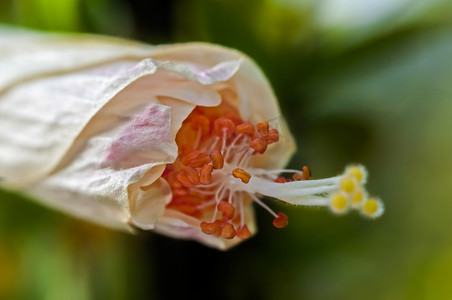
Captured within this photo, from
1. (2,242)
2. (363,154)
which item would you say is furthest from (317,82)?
(2,242)

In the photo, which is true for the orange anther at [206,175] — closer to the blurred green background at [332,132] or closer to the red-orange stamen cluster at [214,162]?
the red-orange stamen cluster at [214,162]

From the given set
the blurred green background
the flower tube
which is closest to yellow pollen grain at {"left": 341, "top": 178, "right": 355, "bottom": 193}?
the flower tube

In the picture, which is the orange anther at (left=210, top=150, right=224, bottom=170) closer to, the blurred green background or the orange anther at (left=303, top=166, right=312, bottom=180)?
the orange anther at (left=303, top=166, right=312, bottom=180)

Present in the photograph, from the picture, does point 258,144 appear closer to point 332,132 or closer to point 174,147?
point 174,147

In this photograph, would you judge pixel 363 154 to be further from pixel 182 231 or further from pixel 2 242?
pixel 2 242

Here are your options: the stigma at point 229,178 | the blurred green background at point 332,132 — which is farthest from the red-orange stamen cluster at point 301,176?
the blurred green background at point 332,132

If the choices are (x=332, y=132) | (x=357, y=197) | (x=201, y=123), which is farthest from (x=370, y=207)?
(x=332, y=132)
